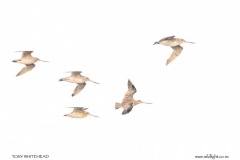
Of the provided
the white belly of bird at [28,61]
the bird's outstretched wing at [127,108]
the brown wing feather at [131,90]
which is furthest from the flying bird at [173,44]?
the white belly of bird at [28,61]

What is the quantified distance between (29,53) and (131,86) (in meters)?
2.55

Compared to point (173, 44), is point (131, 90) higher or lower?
lower

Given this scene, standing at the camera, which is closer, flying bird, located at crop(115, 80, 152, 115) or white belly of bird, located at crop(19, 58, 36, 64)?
flying bird, located at crop(115, 80, 152, 115)

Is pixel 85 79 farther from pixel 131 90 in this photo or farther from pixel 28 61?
pixel 28 61

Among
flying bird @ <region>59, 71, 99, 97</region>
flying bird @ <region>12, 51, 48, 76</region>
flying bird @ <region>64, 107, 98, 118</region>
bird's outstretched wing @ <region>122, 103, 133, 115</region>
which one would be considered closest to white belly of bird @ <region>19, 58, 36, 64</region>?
flying bird @ <region>12, 51, 48, 76</region>

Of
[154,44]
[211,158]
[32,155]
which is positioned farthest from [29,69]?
[211,158]

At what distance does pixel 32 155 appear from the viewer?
12156 mm

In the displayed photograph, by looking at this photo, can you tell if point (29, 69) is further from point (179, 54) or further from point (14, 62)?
point (179, 54)

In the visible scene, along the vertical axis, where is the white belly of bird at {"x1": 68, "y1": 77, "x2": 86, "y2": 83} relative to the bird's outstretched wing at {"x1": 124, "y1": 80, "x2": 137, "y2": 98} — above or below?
above

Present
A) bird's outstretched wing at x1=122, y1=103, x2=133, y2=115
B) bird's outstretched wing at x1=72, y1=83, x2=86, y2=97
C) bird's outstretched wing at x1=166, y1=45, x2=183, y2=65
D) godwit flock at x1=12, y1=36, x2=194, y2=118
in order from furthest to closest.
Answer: bird's outstretched wing at x1=166, y1=45, x2=183, y2=65 → bird's outstretched wing at x1=72, y1=83, x2=86, y2=97 → godwit flock at x1=12, y1=36, x2=194, y2=118 → bird's outstretched wing at x1=122, y1=103, x2=133, y2=115

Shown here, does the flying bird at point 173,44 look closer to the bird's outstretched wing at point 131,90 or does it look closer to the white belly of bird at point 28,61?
the bird's outstretched wing at point 131,90

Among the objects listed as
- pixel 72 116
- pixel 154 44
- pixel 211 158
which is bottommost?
pixel 211 158

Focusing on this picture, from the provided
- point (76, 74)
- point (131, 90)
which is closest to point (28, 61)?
point (76, 74)

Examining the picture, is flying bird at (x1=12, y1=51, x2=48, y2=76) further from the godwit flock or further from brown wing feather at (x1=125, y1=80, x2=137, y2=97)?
brown wing feather at (x1=125, y1=80, x2=137, y2=97)
